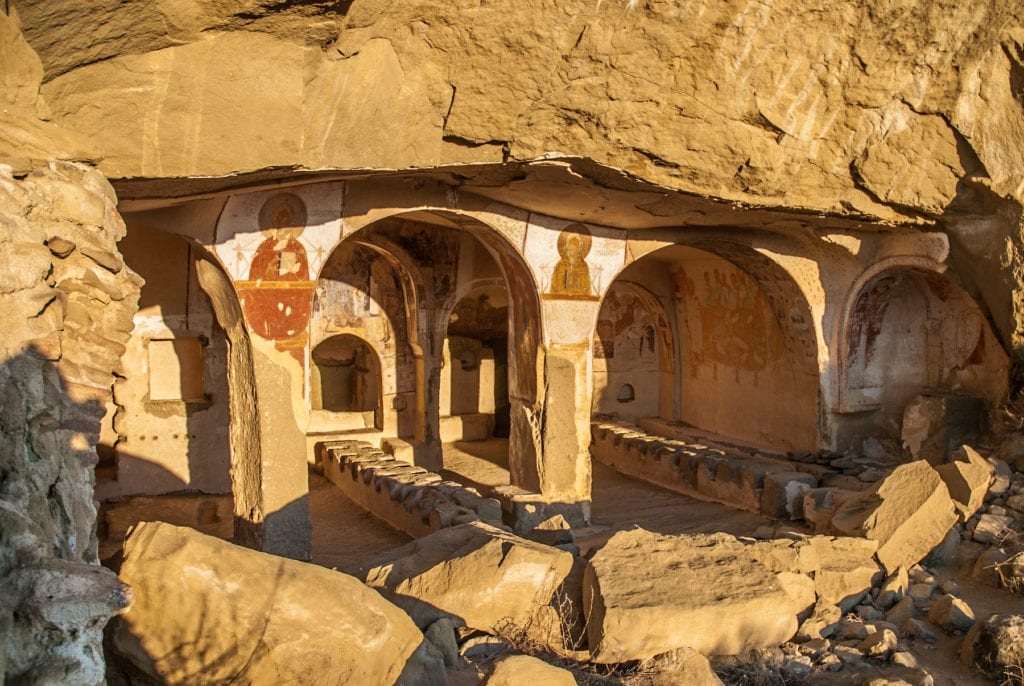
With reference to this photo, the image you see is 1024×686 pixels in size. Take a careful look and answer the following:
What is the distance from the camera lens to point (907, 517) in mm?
5855

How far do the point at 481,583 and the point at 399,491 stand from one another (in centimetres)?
549

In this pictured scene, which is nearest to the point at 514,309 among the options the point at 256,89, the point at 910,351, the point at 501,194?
the point at 501,194

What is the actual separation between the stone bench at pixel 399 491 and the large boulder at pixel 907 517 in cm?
337

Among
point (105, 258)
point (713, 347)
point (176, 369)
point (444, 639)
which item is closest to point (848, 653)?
point (444, 639)

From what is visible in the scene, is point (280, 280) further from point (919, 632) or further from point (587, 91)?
point (919, 632)

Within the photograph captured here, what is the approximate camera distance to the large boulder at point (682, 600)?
3932 millimetres

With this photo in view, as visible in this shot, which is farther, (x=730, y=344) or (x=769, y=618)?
(x=730, y=344)

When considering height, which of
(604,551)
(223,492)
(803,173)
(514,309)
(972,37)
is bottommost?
(223,492)

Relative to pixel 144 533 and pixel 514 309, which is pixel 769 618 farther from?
pixel 514 309

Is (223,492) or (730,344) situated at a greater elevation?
(730,344)

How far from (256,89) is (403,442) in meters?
9.13

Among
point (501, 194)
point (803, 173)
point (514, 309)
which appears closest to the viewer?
point (803, 173)

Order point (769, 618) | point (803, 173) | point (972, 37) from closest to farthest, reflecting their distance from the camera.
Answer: point (769, 618)
point (972, 37)
point (803, 173)

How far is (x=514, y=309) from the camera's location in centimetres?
985
